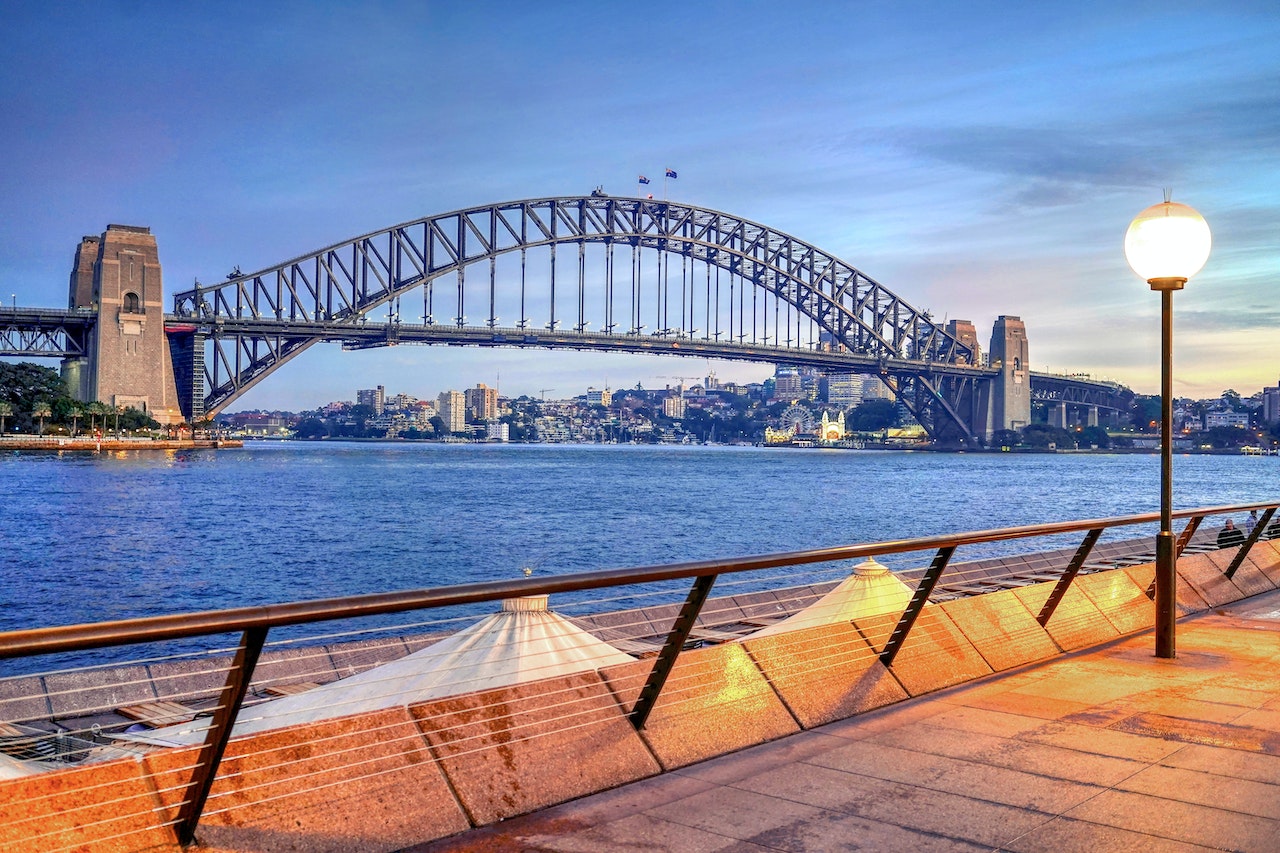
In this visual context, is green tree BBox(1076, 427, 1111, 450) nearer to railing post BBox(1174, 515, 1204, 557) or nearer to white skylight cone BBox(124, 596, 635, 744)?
railing post BBox(1174, 515, 1204, 557)

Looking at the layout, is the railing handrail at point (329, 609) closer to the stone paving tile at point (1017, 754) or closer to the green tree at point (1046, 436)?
the stone paving tile at point (1017, 754)

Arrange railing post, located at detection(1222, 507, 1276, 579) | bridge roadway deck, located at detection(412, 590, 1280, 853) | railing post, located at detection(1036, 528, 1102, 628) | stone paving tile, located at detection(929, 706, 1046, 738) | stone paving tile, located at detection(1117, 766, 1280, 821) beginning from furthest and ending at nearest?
1. railing post, located at detection(1222, 507, 1276, 579)
2. railing post, located at detection(1036, 528, 1102, 628)
3. stone paving tile, located at detection(929, 706, 1046, 738)
4. stone paving tile, located at detection(1117, 766, 1280, 821)
5. bridge roadway deck, located at detection(412, 590, 1280, 853)

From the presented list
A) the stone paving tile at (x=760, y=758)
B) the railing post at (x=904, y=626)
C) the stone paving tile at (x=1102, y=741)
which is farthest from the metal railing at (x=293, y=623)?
the stone paving tile at (x=1102, y=741)

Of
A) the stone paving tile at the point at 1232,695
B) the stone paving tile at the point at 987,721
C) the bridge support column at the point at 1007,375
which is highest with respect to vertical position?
the bridge support column at the point at 1007,375

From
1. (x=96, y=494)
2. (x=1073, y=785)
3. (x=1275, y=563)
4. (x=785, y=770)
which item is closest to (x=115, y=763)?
(x=785, y=770)

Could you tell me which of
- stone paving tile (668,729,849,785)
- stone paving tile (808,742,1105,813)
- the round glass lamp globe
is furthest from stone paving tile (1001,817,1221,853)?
the round glass lamp globe

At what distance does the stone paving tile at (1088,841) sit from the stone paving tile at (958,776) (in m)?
0.22

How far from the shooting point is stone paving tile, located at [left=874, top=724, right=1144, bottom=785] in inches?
187

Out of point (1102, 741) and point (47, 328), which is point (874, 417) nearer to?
point (47, 328)

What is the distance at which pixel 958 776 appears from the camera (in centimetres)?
470

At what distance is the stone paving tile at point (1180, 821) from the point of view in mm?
3947

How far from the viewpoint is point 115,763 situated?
3.51 m

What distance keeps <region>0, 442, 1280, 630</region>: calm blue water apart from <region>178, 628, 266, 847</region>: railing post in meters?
21.7

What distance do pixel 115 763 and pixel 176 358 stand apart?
111688mm
